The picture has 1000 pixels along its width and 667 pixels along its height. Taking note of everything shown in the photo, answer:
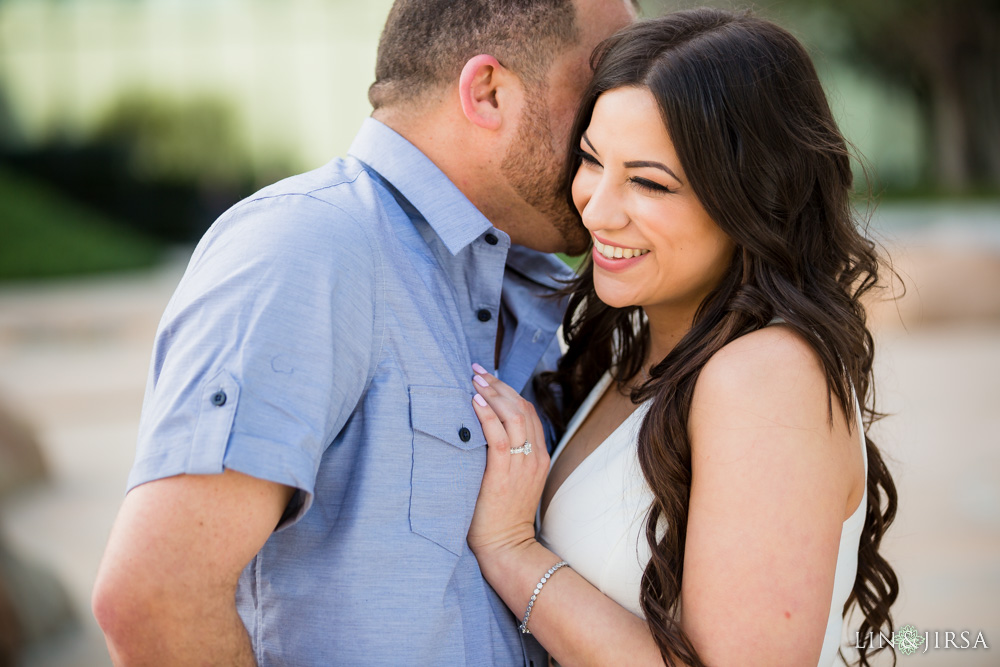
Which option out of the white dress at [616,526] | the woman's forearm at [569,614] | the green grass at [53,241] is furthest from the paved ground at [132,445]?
the green grass at [53,241]

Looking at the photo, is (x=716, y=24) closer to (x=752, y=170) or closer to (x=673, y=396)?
(x=752, y=170)

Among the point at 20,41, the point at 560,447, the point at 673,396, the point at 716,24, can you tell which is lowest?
the point at 20,41

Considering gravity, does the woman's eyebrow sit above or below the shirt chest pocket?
above

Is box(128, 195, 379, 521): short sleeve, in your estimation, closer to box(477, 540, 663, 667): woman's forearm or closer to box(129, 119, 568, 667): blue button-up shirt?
box(129, 119, 568, 667): blue button-up shirt

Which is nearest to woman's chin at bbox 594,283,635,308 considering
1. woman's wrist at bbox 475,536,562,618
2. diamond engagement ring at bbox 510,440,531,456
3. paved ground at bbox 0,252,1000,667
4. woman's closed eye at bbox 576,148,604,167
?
woman's closed eye at bbox 576,148,604,167

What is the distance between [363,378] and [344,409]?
0.08 meters

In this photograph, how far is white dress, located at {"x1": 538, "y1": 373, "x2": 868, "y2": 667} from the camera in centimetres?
207

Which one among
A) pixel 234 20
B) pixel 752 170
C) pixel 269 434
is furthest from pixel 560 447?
pixel 234 20

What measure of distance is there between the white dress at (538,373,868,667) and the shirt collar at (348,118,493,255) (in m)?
0.60

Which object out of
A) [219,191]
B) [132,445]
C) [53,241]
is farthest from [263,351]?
[219,191]

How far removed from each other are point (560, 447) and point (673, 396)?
540mm

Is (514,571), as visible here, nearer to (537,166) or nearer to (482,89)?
(537,166)

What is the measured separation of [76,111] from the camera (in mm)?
22781
